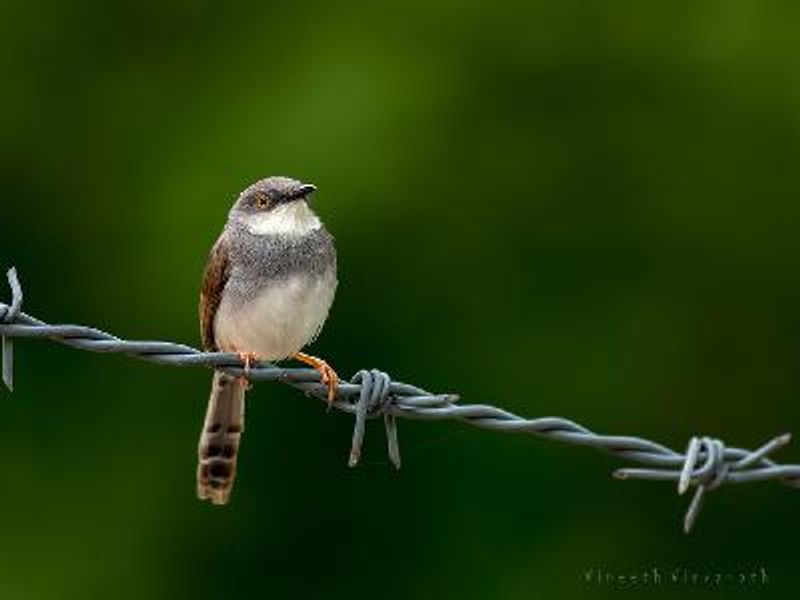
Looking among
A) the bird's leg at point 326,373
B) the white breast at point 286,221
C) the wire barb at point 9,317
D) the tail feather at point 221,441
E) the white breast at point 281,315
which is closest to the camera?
the wire barb at point 9,317

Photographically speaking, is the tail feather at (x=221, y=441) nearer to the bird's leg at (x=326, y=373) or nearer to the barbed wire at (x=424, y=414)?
the bird's leg at (x=326, y=373)

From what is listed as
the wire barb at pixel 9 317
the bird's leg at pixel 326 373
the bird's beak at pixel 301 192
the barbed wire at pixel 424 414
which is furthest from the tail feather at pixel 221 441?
the wire barb at pixel 9 317

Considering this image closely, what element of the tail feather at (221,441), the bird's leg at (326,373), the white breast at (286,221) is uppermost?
the white breast at (286,221)

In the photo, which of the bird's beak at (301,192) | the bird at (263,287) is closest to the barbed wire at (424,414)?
the bird at (263,287)

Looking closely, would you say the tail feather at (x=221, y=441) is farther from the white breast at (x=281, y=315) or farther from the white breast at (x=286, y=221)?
the white breast at (x=286, y=221)

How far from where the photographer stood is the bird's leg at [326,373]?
3.67 metres

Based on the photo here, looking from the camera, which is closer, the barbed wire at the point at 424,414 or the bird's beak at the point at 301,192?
the barbed wire at the point at 424,414

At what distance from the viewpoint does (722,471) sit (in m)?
3.49

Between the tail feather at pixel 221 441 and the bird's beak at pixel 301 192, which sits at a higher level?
the bird's beak at pixel 301 192

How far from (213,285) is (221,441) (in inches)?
20.6

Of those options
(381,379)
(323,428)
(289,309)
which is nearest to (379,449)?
(323,428)

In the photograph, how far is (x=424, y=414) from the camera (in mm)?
3566

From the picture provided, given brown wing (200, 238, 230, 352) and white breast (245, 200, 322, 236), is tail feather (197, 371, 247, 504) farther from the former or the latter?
white breast (245, 200, 322, 236)

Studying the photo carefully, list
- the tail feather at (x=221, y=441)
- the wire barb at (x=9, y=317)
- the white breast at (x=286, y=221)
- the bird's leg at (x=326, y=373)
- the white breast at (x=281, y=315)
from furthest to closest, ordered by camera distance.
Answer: the tail feather at (x=221, y=441), the white breast at (x=286, y=221), the white breast at (x=281, y=315), the bird's leg at (x=326, y=373), the wire barb at (x=9, y=317)
